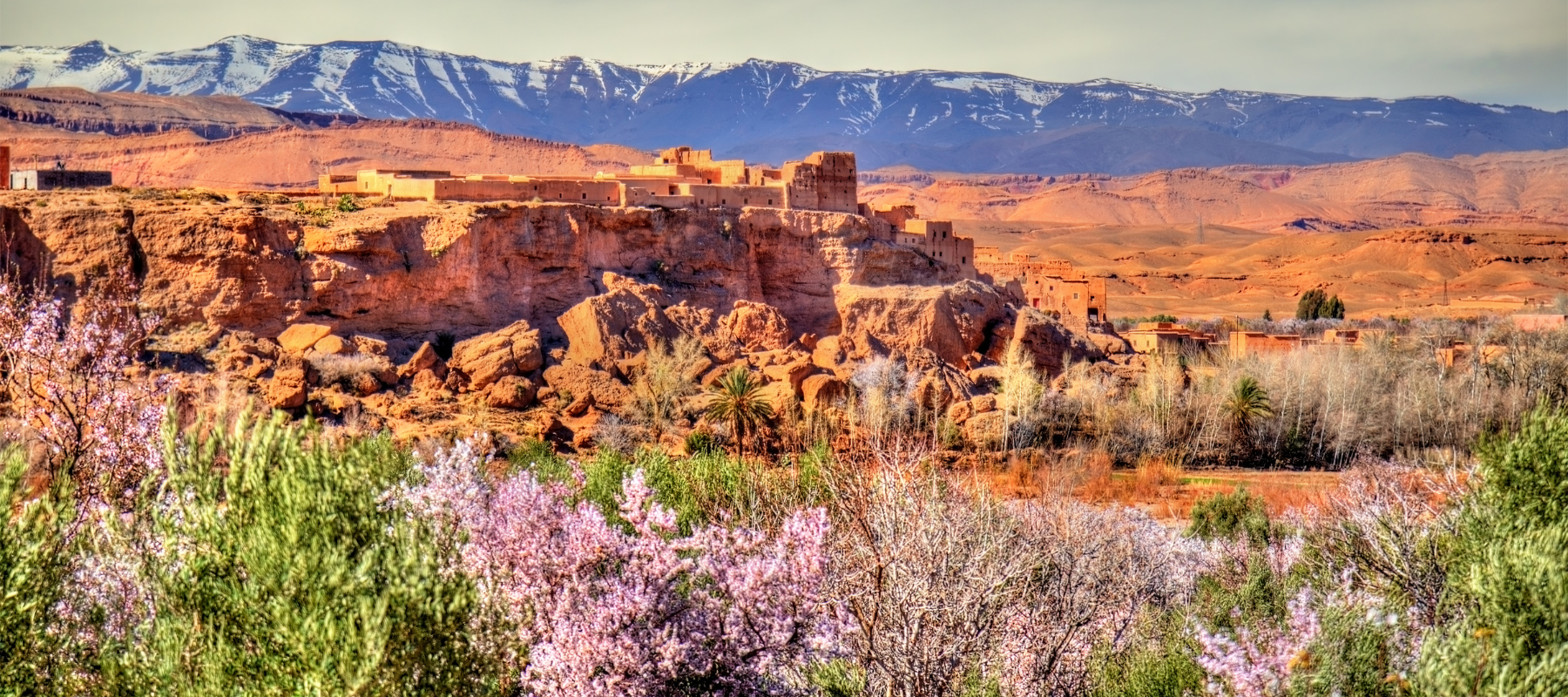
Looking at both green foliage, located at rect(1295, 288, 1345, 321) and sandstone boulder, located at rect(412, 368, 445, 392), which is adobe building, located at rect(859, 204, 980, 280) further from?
green foliage, located at rect(1295, 288, 1345, 321)

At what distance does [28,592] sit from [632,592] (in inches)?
172

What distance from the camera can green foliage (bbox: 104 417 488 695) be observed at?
921 cm

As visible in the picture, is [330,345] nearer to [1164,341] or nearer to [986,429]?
[986,429]

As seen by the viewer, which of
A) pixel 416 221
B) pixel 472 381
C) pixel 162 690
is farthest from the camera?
pixel 416 221

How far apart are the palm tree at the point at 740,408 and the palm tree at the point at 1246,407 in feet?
40.6

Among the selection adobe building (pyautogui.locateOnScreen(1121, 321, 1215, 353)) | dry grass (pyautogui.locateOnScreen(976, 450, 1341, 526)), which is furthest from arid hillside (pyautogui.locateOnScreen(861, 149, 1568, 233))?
dry grass (pyautogui.locateOnScreen(976, 450, 1341, 526))

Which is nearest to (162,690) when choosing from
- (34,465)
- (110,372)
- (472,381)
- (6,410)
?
(110,372)

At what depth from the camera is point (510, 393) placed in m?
34.1

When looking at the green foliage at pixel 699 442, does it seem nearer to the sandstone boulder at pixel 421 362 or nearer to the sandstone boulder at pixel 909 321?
the sandstone boulder at pixel 421 362

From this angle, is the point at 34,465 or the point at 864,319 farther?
the point at 864,319

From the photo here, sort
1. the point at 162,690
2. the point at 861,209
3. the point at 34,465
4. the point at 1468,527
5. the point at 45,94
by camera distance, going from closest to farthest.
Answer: the point at 162,690
the point at 1468,527
the point at 34,465
the point at 861,209
the point at 45,94

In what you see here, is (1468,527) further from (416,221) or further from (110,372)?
(416,221)

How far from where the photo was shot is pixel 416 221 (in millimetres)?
37625

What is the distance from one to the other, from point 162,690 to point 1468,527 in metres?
9.68
